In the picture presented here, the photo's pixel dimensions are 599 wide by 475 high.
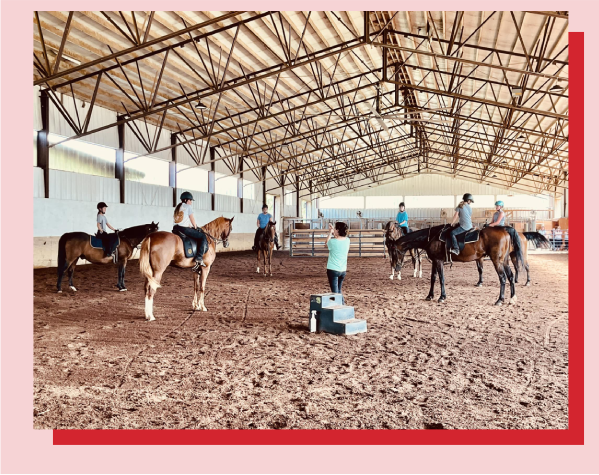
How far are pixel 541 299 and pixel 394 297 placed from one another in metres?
2.80

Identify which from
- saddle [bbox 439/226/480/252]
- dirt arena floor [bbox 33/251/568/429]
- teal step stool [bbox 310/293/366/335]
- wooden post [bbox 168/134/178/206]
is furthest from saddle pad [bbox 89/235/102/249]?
wooden post [bbox 168/134/178/206]

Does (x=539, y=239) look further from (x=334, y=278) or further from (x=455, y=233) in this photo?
(x=334, y=278)

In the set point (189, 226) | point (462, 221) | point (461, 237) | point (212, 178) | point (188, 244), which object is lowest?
point (188, 244)

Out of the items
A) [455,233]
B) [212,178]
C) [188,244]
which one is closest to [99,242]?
[188,244]

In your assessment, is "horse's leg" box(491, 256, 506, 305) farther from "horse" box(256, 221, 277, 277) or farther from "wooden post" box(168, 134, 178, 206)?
"wooden post" box(168, 134, 178, 206)

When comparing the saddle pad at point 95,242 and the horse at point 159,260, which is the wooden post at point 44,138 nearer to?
the saddle pad at point 95,242

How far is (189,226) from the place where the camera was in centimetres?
730

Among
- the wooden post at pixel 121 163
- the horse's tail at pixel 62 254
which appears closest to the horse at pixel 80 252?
the horse's tail at pixel 62 254

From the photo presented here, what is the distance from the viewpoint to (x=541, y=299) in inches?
332

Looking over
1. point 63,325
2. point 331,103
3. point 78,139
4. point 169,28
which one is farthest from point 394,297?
point 331,103

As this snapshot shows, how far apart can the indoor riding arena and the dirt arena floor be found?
3 cm

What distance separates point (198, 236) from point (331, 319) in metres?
2.75

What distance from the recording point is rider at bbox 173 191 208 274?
7.01 m

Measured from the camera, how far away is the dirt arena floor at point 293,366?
3.22 metres
